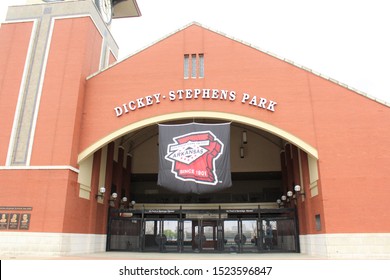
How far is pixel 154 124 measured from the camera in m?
16.9

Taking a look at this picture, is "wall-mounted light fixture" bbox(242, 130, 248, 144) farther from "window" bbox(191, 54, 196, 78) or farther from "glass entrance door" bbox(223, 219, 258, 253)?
"window" bbox(191, 54, 196, 78)

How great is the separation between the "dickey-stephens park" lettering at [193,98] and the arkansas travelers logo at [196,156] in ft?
6.49

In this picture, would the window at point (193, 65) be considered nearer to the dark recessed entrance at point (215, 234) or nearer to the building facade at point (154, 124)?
the building facade at point (154, 124)

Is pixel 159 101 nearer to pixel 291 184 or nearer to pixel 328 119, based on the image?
pixel 328 119

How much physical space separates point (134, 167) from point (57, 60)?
1024cm

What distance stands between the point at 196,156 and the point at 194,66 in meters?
4.94

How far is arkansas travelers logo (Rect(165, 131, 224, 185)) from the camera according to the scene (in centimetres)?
1481

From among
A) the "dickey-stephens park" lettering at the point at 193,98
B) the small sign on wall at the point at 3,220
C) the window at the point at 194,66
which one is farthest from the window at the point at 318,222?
the small sign on wall at the point at 3,220

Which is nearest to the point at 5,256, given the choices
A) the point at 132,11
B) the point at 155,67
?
the point at 155,67

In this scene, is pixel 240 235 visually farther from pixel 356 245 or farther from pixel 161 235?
pixel 356 245

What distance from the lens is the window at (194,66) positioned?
16875 mm

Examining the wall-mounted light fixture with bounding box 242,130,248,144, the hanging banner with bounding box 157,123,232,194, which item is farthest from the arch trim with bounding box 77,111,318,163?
the wall-mounted light fixture with bounding box 242,130,248,144

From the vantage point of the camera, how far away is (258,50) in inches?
667

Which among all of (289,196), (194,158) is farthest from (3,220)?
(289,196)
